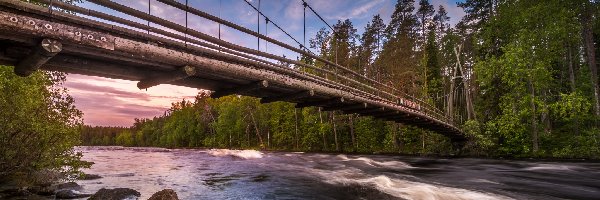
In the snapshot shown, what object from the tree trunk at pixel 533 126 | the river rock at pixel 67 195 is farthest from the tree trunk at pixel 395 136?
the river rock at pixel 67 195

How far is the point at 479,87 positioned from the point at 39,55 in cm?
3983

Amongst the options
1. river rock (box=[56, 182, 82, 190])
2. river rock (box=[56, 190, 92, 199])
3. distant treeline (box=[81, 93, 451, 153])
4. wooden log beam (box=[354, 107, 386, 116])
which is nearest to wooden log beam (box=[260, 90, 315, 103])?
wooden log beam (box=[354, 107, 386, 116])

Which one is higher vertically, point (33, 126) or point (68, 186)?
point (33, 126)

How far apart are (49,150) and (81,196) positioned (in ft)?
6.08

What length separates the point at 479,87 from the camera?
123 feet

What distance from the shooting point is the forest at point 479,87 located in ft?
86.6

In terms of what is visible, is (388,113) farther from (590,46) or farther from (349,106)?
(590,46)

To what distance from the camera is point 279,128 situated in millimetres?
55781

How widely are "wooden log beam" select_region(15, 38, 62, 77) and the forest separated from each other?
17.1 meters

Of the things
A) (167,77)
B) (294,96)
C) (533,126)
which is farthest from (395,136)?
(167,77)

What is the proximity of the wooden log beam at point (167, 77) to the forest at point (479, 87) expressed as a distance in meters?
14.2

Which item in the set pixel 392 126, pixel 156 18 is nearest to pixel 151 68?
pixel 156 18

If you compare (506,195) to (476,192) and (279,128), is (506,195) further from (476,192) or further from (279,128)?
(279,128)

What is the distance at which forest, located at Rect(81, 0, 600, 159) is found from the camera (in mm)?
26391
